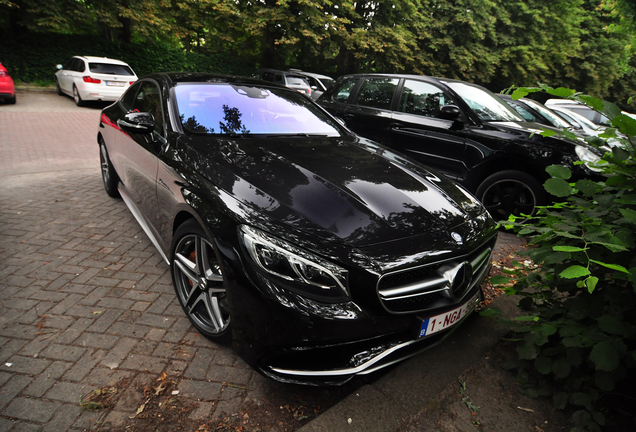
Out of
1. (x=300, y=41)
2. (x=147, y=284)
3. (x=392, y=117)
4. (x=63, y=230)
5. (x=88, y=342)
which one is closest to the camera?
(x=88, y=342)

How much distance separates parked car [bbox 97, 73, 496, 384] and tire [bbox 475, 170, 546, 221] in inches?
85.5

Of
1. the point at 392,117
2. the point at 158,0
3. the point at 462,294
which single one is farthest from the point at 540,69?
the point at 462,294

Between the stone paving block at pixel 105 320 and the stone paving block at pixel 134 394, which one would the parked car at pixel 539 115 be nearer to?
the stone paving block at pixel 105 320

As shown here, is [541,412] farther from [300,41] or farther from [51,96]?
[300,41]

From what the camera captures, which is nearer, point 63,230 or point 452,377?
point 452,377

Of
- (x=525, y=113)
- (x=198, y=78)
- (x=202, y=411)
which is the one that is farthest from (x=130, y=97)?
(x=525, y=113)

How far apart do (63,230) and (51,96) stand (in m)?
14.1

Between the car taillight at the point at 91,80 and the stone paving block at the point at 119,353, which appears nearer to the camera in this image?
the stone paving block at the point at 119,353

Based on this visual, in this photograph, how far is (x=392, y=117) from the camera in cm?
572

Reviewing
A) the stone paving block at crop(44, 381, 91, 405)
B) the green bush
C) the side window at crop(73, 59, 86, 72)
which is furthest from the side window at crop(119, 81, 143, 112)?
the side window at crop(73, 59, 86, 72)

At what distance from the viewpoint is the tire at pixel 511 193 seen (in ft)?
15.1

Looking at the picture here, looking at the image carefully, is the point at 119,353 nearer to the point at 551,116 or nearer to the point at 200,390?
the point at 200,390

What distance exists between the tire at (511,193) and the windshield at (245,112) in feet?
7.61

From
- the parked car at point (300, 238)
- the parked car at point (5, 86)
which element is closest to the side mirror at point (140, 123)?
the parked car at point (300, 238)
